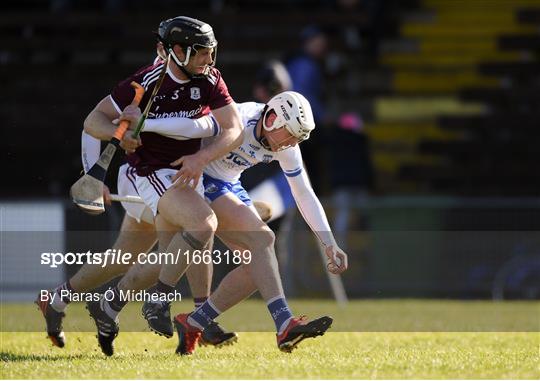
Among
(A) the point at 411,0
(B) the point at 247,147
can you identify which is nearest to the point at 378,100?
(A) the point at 411,0

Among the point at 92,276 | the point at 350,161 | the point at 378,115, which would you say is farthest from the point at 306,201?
Result: the point at 378,115

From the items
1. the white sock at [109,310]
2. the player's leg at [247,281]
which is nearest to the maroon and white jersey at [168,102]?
the player's leg at [247,281]

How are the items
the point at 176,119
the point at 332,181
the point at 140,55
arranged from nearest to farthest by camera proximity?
the point at 176,119
the point at 332,181
the point at 140,55

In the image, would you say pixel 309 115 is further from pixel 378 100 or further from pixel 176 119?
pixel 378 100

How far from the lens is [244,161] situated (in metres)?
8.54

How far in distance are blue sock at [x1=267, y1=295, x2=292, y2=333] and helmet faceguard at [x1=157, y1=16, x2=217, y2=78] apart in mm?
1442

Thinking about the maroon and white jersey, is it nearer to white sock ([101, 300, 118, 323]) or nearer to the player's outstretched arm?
the player's outstretched arm

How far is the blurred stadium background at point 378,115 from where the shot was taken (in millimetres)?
14094

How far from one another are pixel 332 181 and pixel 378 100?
7.96ft

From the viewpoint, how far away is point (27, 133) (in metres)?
16.6

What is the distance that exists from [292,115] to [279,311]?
3.80 feet

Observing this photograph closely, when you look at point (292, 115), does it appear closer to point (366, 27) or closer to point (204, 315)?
point (204, 315)

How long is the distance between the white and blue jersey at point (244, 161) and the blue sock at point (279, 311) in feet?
2.43

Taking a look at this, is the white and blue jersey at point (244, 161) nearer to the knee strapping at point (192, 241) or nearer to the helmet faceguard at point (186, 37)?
the knee strapping at point (192, 241)
